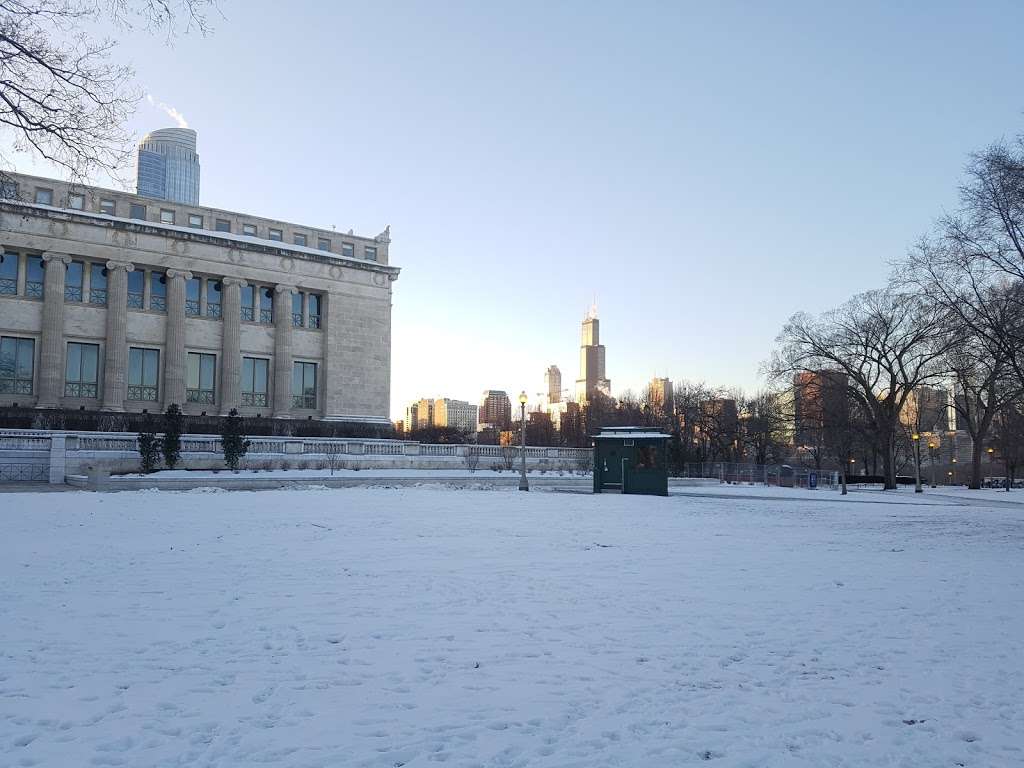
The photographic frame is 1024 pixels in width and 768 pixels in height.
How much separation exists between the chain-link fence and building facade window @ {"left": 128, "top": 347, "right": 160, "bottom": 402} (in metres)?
36.7

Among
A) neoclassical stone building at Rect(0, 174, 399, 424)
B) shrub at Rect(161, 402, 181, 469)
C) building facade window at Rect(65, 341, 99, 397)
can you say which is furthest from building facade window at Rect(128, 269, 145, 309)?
shrub at Rect(161, 402, 181, 469)

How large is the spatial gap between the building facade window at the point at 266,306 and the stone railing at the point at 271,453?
17123 mm

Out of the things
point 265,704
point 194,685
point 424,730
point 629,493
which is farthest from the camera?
point 629,493

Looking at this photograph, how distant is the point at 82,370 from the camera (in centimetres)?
4669

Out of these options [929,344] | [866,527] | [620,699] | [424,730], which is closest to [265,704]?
[424,730]

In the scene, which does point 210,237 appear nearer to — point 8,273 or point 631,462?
point 8,273

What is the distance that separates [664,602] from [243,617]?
16.0 feet

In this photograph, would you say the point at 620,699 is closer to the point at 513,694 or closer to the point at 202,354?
the point at 513,694

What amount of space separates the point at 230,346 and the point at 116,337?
6.95m

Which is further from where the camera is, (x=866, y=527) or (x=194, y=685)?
(x=866, y=527)

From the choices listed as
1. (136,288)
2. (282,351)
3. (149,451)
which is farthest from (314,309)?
(149,451)

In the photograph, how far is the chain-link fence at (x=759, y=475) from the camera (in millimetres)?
51500

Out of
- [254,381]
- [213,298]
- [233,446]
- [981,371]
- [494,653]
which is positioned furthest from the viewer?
[254,381]

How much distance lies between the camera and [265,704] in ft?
17.7
